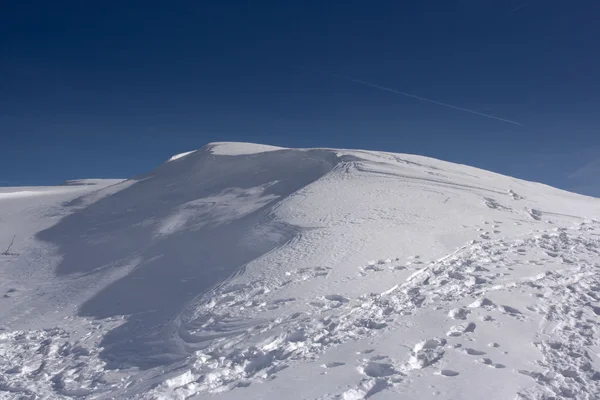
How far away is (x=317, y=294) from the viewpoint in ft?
28.7

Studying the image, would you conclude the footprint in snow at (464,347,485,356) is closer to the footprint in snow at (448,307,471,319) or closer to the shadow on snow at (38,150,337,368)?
the footprint in snow at (448,307,471,319)

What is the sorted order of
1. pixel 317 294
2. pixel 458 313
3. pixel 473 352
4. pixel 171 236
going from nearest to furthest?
pixel 473 352 < pixel 458 313 < pixel 317 294 < pixel 171 236

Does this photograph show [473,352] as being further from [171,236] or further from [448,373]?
[171,236]

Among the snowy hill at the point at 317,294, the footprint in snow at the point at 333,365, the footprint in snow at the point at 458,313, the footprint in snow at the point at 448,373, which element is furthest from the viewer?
the footprint in snow at the point at 458,313

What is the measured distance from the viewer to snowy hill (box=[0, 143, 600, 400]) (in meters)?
6.22

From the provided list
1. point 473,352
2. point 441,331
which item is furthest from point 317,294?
point 473,352

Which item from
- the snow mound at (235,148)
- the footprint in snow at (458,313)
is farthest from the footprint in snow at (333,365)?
the snow mound at (235,148)

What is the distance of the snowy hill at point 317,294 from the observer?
6.22 metres

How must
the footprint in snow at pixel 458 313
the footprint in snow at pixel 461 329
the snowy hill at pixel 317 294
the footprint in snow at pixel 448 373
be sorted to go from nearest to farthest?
1. the footprint in snow at pixel 448 373
2. the snowy hill at pixel 317 294
3. the footprint in snow at pixel 461 329
4. the footprint in snow at pixel 458 313

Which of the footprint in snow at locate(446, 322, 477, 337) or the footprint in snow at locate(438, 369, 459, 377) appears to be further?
the footprint in snow at locate(446, 322, 477, 337)

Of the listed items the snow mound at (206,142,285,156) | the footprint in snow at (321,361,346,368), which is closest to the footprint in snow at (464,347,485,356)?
the footprint in snow at (321,361,346,368)

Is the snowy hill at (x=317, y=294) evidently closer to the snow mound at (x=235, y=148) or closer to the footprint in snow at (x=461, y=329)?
the footprint in snow at (x=461, y=329)

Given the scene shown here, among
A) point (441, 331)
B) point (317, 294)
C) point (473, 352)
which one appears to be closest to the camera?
point (473, 352)

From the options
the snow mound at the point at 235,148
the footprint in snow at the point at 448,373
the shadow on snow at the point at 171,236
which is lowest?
the footprint in snow at the point at 448,373
